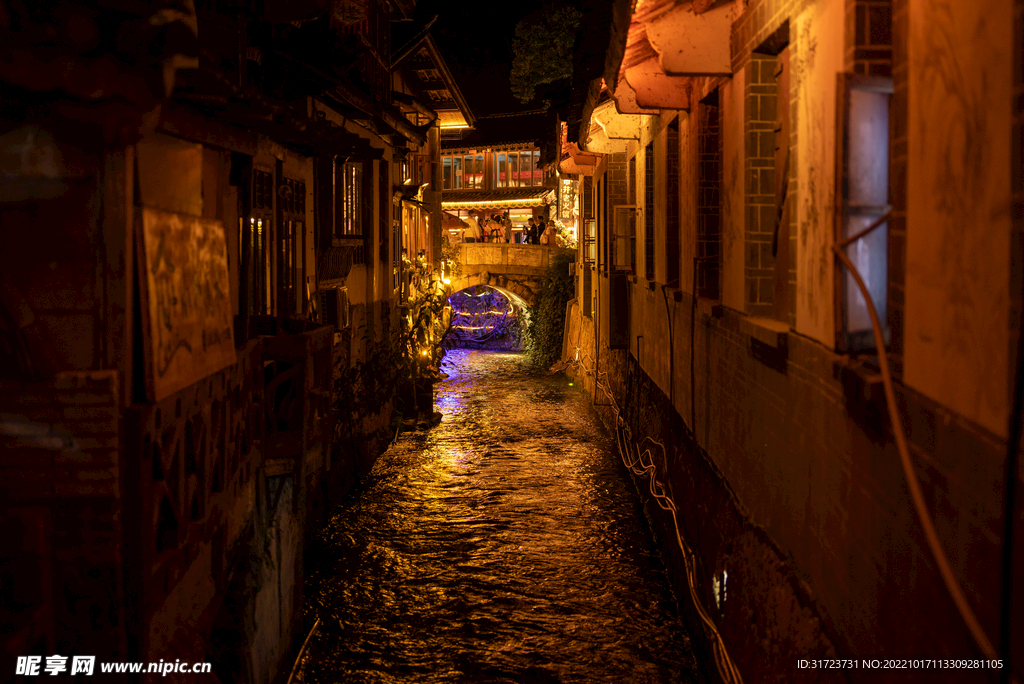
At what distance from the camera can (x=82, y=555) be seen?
4.30 meters

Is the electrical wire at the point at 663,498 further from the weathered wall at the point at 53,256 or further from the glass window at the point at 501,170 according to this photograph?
the glass window at the point at 501,170

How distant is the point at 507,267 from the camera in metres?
34.2

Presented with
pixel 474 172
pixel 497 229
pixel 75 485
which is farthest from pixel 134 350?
pixel 474 172

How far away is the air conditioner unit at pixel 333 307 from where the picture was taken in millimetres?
12227

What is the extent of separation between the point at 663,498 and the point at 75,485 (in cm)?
762

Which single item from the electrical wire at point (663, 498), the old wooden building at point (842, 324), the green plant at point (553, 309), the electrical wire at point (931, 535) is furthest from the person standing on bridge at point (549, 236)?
the electrical wire at point (931, 535)

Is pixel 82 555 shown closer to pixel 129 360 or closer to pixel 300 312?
pixel 129 360

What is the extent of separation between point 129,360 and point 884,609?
3.94 meters

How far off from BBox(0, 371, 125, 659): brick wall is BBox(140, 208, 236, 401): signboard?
36 cm

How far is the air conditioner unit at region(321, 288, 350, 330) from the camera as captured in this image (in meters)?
12.2

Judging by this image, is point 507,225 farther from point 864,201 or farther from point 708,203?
point 864,201

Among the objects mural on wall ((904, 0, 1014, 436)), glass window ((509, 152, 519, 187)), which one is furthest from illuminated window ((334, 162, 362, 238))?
glass window ((509, 152, 519, 187))

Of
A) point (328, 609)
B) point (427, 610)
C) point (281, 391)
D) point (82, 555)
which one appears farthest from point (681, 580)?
point (82, 555)

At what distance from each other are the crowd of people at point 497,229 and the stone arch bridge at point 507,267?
3.08m
